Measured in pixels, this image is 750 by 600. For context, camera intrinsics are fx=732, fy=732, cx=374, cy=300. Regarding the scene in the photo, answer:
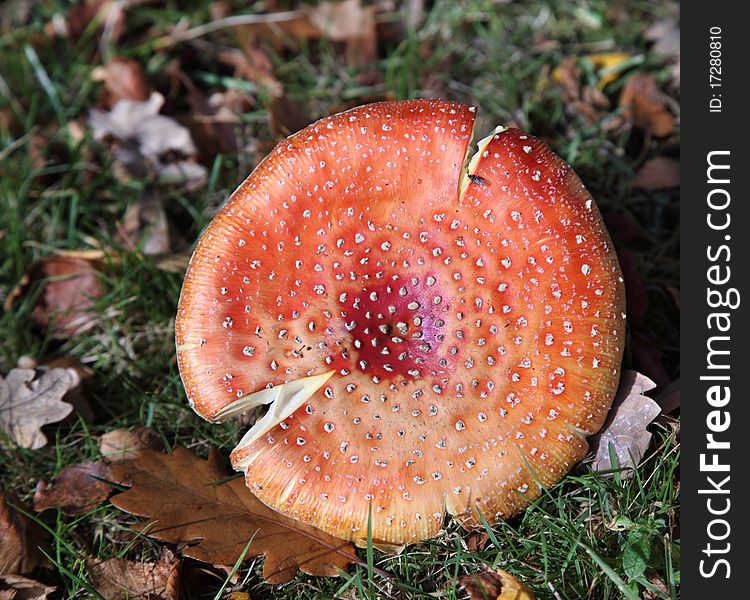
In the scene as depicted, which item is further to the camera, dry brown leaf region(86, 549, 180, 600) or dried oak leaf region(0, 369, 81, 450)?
dried oak leaf region(0, 369, 81, 450)

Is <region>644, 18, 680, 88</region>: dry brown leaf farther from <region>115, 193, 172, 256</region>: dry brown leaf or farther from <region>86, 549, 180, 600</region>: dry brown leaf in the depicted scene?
<region>86, 549, 180, 600</region>: dry brown leaf

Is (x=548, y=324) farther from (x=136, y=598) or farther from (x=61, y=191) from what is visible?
(x=61, y=191)

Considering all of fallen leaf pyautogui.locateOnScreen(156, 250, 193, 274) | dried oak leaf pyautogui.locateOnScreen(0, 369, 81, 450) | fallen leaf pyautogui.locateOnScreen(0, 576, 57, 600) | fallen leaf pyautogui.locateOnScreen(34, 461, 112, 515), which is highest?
fallen leaf pyautogui.locateOnScreen(156, 250, 193, 274)

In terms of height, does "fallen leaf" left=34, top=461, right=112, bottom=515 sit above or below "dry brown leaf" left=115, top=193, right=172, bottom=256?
below

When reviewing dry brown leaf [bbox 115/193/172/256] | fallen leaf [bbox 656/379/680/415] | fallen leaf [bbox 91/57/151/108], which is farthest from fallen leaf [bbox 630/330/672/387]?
fallen leaf [bbox 91/57/151/108]

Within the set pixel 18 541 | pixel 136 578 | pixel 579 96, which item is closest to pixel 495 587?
pixel 136 578

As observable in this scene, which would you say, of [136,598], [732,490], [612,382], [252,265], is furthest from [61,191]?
[732,490]

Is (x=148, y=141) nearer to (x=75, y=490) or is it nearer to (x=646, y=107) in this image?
(x=75, y=490)

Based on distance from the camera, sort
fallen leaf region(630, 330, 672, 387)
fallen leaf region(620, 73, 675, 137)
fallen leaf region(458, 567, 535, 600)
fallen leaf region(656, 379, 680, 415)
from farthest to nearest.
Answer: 1. fallen leaf region(620, 73, 675, 137)
2. fallen leaf region(630, 330, 672, 387)
3. fallen leaf region(656, 379, 680, 415)
4. fallen leaf region(458, 567, 535, 600)
